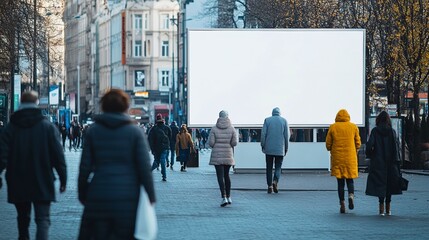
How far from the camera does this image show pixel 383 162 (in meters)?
21.5

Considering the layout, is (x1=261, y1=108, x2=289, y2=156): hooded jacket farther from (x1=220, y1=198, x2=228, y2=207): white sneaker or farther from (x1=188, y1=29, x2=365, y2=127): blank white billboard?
(x1=188, y1=29, x2=365, y2=127): blank white billboard

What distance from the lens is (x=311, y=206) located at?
24.2 m

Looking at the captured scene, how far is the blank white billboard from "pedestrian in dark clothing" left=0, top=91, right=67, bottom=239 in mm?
25271

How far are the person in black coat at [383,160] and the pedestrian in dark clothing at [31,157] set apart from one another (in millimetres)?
8697

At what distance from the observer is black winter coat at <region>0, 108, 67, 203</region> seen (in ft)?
44.5

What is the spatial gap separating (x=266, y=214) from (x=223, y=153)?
7.14 ft

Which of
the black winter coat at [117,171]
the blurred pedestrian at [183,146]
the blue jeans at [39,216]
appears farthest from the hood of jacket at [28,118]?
the blurred pedestrian at [183,146]

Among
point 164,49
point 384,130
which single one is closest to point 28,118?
point 384,130

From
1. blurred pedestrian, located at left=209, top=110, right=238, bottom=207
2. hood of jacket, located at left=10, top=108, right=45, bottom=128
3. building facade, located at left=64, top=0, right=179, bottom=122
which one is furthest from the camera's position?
building facade, located at left=64, top=0, right=179, bottom=122

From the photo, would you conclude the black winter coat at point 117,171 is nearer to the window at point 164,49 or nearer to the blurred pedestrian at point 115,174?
the blurred pedestrian at point 115,174

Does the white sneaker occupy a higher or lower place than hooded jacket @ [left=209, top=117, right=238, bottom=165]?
lower

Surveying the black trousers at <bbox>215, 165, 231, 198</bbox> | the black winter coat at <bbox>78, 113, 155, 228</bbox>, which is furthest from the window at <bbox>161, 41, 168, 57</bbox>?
the black winter coat at <bbox>78, 113, 155, 228</bbox>

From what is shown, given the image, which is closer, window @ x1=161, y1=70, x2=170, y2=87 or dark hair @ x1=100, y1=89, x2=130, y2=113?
dark hair @ x1=100, y1=89, x2=130, y2=113

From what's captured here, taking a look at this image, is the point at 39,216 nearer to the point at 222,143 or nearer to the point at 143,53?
the point at 222,143
